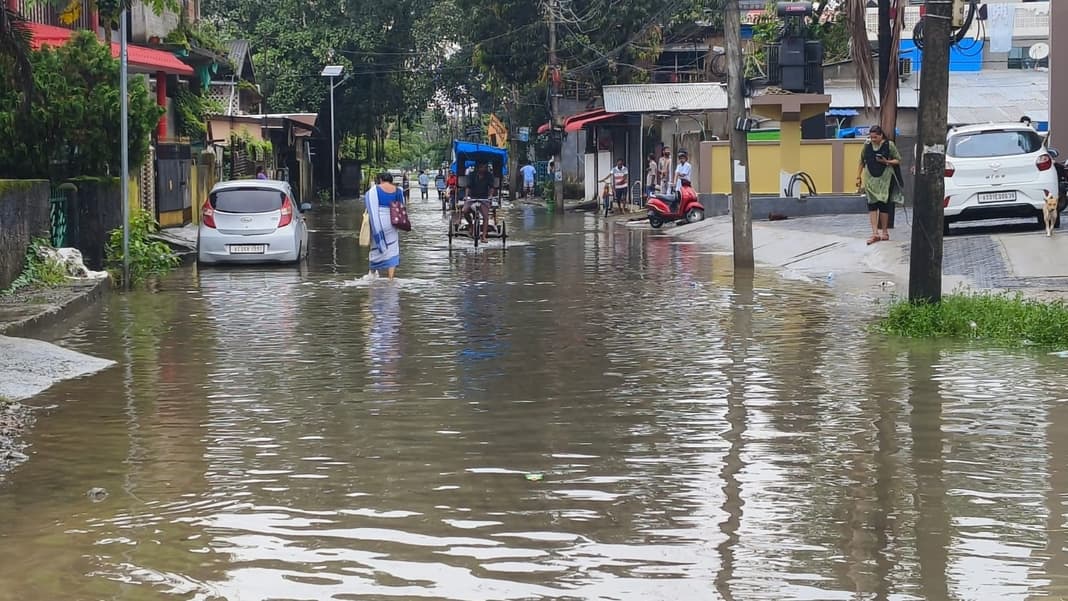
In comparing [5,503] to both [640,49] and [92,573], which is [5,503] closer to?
[92,573]

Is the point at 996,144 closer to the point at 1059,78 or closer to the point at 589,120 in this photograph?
the point at 1059,78

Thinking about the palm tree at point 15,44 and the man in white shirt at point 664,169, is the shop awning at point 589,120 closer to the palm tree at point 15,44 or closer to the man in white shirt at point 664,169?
the man in white shirt at point 664,169

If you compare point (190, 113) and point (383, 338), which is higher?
point (190, 113)

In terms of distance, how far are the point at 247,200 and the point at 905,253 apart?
10230 millimetres

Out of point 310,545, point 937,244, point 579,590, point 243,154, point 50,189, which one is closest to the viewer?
point 579,590

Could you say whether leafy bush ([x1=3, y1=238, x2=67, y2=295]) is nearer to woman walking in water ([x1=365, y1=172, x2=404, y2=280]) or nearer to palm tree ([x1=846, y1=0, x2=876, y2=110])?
woman walking in water ([x1=365, y1=172, x2=404, y2=280])

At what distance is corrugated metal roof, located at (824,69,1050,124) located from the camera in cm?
4366

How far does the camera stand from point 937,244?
13.9 m

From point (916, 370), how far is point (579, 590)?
6453mm

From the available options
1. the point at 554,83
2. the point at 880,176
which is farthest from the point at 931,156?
the point at 554,83

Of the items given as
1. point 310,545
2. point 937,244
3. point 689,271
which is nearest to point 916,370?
point 937,244

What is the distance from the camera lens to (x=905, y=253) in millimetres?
21188

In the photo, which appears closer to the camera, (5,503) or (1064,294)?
(5,503)

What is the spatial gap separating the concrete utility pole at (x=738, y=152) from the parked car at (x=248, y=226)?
7053mm
